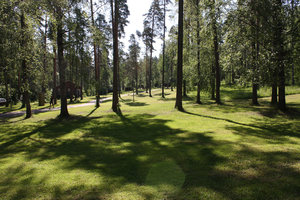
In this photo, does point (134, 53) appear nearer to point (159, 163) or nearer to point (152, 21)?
point (152, 21)

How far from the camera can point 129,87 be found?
91562mm

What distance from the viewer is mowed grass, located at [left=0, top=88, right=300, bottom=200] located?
4.20 metres

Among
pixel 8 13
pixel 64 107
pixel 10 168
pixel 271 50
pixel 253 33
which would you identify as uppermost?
pixel 8 13

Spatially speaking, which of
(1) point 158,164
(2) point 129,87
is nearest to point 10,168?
(1) point 158,164

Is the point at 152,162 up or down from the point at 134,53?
down

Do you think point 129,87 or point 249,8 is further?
point 129,87

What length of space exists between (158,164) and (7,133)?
33.4 feet

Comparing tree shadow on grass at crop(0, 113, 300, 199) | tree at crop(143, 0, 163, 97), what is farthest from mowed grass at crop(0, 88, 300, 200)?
tree at crop(143, 0, 163, 97)

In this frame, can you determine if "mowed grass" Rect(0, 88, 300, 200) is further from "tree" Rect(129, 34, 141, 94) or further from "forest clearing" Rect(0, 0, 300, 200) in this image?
"tree" Rect(129, 34, 141, 94)

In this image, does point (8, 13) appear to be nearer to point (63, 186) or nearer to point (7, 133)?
point (7, 133)

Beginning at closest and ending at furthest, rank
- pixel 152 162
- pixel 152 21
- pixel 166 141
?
pixel 152 162, pixel 166 141, pixel 152 21

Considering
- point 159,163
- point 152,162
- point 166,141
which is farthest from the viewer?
point 166,141

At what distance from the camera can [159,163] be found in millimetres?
5797

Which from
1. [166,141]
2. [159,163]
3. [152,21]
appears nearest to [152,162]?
[159,163]
